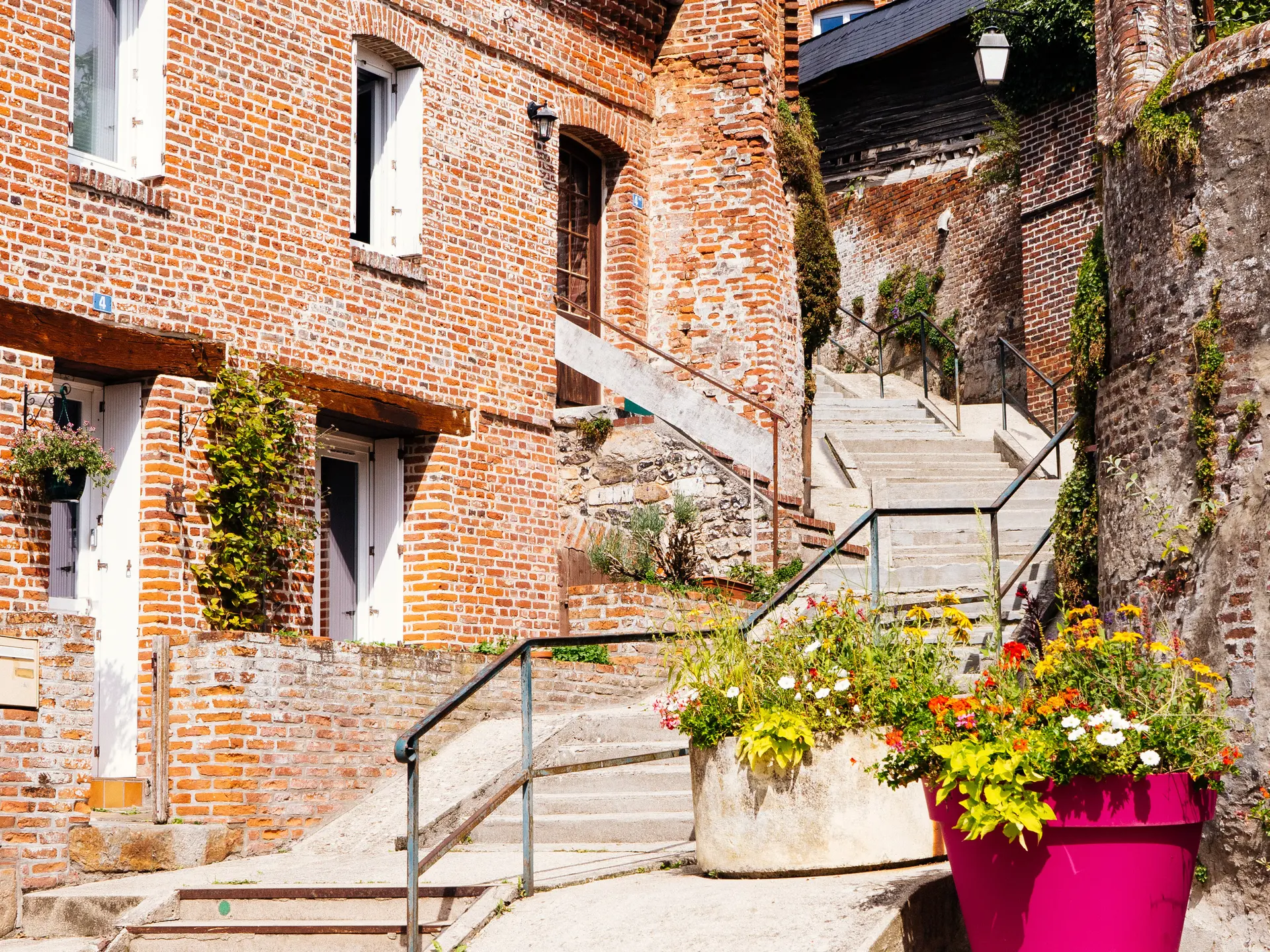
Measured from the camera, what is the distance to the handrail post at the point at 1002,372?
18891 millimetres

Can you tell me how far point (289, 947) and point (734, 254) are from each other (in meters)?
8.83

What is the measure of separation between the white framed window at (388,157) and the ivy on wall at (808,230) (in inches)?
152

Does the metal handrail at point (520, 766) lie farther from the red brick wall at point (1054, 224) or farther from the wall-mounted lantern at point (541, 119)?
the red brick wall at point (1054, 224)

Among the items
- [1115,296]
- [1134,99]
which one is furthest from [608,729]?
[1134,99]

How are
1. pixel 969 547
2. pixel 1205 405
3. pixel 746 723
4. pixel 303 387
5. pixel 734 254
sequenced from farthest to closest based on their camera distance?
pixel 734 254
pixel 969 547
pixel 303 387
pixel 1205 405
pixel 746 723

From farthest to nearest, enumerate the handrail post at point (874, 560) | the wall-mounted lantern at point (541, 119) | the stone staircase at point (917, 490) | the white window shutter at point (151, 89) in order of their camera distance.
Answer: the wall-mounted lantern at point (541, 119)
the stone staircase at point (917, 490)
the white window shutter at point (151, 89)
the handrail post at point (874, 560)

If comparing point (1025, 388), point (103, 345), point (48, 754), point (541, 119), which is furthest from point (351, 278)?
point (1025, 388)

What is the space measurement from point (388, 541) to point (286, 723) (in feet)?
9.50

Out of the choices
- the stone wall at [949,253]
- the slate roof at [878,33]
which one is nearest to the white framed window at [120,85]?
the stone wall at [949,253]

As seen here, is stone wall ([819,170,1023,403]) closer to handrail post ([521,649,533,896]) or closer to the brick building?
the brick building

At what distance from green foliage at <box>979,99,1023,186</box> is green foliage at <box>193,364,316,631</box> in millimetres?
12862

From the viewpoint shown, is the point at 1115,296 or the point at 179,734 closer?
the point at 1115,296

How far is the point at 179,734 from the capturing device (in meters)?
9.19

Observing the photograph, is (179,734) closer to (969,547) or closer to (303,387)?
(303,387)
